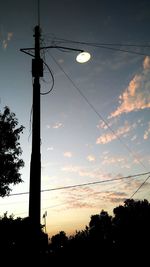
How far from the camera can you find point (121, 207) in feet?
357

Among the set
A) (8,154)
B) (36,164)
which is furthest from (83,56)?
(8,154)

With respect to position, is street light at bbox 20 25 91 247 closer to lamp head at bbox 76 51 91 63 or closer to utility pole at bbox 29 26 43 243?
utility pole at bbox 29 26 43 243

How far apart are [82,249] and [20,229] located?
16.2 metres

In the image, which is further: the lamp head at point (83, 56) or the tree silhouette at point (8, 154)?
the tree silhouette at point (8, 154)

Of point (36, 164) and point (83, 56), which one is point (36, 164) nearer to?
point (36, 164)

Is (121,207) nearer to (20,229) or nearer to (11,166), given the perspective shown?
(20,229)

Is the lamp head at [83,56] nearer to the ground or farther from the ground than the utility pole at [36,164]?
farther from the ground

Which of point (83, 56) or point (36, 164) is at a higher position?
point (83, 56)

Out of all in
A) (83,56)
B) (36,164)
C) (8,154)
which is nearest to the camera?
(36,164)

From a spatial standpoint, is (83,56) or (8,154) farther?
(8,154)

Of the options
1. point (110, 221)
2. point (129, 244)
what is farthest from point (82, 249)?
point (110, 221)

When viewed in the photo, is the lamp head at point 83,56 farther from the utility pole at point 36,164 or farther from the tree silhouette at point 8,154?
the tree silhouette at point 8,154

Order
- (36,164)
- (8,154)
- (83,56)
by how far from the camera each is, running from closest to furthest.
→ (36,164) < (83,56) < (8,154)

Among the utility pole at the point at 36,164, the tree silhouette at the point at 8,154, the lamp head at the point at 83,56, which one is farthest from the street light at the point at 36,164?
the tree silhouette at the point at 8,154
